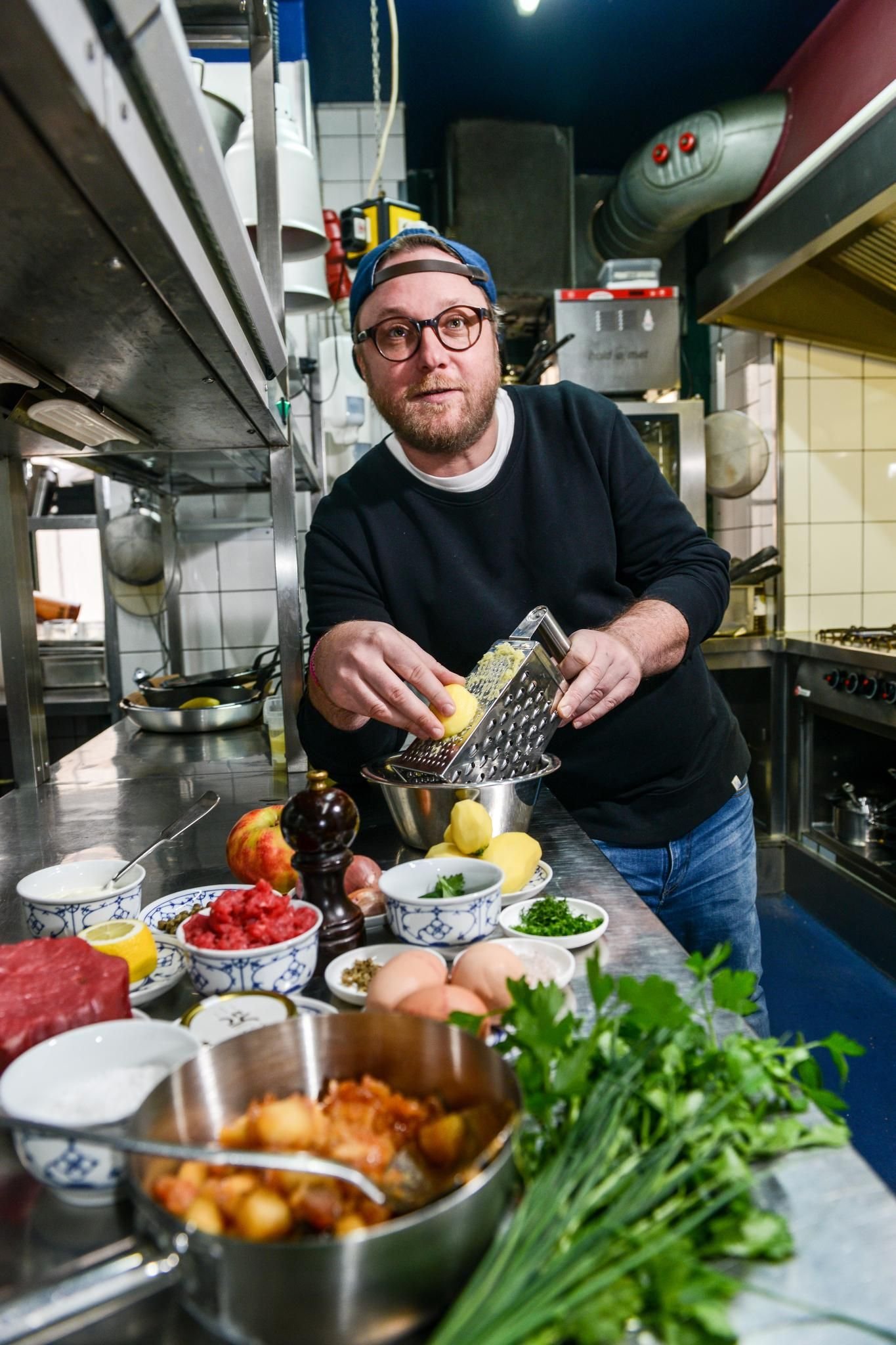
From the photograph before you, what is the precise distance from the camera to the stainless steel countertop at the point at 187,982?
50 cm

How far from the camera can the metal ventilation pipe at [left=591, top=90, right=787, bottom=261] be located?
12.3 ft

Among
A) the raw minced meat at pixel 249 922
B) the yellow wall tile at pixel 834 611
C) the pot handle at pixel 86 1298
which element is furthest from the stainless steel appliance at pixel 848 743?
the pot handle at pixel 86 1298

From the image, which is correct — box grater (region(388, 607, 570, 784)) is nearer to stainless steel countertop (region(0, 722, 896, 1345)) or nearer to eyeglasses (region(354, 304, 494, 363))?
stainless steel countertop (region(0, 722, 896, 1345))

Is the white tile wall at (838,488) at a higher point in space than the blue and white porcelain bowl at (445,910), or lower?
higher

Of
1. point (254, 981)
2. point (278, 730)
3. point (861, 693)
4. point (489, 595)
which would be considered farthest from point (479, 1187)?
point (861, 693)

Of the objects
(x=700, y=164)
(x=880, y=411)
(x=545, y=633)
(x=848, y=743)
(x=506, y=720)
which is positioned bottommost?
(x=848, y=743)

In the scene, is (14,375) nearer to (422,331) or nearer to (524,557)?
(422,331)

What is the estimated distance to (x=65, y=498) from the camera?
4758 mm

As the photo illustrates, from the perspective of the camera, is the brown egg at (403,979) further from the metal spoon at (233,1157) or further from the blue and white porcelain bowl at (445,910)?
the metal spoon at (233,1157)

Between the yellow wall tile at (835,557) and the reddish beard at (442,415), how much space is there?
2.77 meters

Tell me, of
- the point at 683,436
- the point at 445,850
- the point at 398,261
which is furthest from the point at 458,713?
the point at 683,436

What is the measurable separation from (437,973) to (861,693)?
9.01 feet

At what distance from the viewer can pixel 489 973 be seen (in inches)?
31.1

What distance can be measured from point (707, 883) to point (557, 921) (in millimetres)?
881
